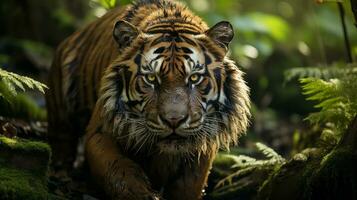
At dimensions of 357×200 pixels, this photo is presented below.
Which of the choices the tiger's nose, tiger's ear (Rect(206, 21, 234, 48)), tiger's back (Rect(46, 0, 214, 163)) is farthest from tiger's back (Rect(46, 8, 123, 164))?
the tiger's nose

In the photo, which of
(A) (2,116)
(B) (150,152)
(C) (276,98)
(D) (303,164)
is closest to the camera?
(D) (303,164)

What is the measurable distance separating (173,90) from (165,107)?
0.65ft

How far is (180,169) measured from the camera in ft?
19.8

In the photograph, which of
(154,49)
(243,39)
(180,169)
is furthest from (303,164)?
(243,39)

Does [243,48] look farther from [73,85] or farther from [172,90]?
[172,90]

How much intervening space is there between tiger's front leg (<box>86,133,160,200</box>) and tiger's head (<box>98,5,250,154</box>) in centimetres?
14

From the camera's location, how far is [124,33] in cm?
593

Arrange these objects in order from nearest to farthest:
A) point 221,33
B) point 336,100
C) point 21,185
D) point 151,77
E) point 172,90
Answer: point 21,185, point 172,90, point 151,77, point 336,100, point 221,33

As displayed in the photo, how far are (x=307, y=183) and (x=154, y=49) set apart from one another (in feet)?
5.42

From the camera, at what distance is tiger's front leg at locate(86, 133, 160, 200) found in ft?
17.8

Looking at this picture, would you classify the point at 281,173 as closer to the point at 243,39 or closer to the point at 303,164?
the point at 303,164

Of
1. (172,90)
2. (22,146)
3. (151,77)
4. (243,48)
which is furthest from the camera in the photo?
(243,48)

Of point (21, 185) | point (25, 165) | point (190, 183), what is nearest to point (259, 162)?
point (190, 183)

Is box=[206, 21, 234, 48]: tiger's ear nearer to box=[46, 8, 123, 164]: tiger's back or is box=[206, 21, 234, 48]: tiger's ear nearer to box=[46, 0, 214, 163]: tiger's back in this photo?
box=[46, 0, 214, 163]: tiger's back
